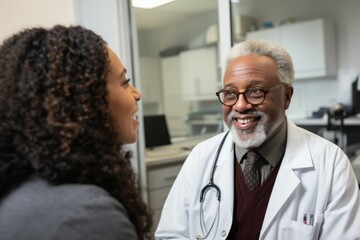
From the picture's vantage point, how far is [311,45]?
4.50m

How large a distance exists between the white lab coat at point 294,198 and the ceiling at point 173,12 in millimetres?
2680

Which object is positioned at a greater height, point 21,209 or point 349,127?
point 21,209

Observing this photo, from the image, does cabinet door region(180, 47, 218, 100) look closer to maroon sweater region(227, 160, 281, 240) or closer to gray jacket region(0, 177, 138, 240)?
maroon sweater region(227, 160, 281, 240)

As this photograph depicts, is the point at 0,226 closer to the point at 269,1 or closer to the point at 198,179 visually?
the point at 198,179

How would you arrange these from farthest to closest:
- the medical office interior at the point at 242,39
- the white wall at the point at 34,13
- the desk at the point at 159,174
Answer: the medical office interior at the point at 242,39 < the desk at the point at 159,174 < the white wall at the point at 34,13

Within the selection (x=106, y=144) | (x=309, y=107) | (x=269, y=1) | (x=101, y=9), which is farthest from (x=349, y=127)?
(x=106, y=144)

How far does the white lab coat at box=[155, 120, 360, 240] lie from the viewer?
112 centimetres

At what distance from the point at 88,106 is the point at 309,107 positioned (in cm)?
458

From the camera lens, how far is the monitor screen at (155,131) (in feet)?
8.76

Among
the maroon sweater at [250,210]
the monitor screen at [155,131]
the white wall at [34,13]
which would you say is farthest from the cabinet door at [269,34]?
the maroon sweater at [250,210]

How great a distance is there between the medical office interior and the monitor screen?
1.2 inches

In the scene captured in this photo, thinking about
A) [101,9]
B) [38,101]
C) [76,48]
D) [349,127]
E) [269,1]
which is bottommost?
[349,127]

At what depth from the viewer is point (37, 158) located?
66 centimetres

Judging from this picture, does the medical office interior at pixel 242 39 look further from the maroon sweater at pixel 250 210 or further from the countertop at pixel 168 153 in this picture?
the maroon sweater at pixel 250 210
